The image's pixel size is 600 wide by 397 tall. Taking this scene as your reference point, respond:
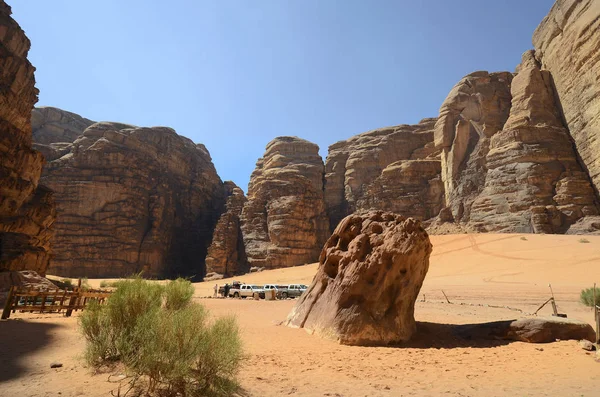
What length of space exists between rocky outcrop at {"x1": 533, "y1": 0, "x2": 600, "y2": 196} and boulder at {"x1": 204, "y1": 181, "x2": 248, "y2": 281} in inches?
1683

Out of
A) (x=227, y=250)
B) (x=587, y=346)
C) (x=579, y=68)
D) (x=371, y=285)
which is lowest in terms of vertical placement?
(x=587, y=346)

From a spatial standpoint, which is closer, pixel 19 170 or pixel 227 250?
pixel 19 170

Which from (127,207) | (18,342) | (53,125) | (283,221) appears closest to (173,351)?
(18,342)

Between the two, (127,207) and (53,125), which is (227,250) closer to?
(127,207)

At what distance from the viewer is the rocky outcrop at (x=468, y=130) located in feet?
154

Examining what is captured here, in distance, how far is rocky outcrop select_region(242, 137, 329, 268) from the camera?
48156mm

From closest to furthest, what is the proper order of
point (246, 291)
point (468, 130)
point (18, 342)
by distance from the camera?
point (18, 342)
point (246, 291)
point (468, 130)

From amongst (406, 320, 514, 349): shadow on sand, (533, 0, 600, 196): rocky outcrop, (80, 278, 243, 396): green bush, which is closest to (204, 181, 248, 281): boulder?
(406, 320, 514, 349): shadow on sand

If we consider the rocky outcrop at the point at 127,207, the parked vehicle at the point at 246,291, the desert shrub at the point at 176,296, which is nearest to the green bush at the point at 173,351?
the desert shrub at the point at 176,296

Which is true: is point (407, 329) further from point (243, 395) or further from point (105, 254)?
point (105, 254)

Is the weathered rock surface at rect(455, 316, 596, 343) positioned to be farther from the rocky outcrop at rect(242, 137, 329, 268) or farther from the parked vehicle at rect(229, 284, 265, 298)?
the rocky outcrop at rect(242, 137, 329, 268)

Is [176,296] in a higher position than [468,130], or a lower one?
lower

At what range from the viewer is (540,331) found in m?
8.60

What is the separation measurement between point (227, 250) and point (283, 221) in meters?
8.55
